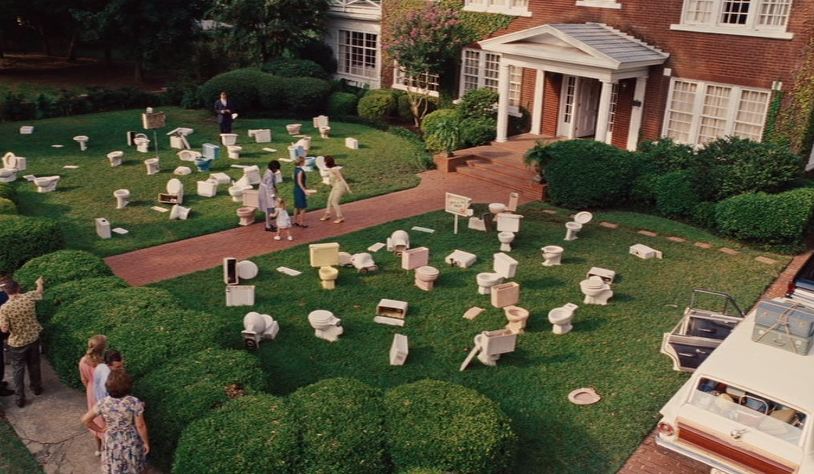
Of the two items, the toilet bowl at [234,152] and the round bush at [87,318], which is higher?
the round bush at [87,318]

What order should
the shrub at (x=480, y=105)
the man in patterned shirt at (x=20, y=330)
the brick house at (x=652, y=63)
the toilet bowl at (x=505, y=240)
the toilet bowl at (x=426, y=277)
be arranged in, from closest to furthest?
the man in patterned shirt at (x=20, y=330) → the toilet bowl at (x=426, y=277) → the toilet bowl at (x=505, y=240) → the brick house at (x=652, y=63) → the shrub at (x=480, y=105)

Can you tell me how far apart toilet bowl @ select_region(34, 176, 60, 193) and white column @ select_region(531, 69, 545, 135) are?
1513 centimetres

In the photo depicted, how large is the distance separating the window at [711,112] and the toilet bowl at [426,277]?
999 cm

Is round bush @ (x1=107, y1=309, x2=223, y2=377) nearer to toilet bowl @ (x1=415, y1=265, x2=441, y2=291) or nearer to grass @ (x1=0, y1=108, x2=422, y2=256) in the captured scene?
toilet bowl @ (x1=415, y1=265, x2=441, y2=291)

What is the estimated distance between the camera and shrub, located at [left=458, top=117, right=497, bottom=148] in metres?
23.2

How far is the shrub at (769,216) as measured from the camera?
50.0 ft

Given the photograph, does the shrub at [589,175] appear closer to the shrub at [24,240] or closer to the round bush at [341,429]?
the round bush at [341,429]

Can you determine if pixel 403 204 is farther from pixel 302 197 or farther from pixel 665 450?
pixel 665 450

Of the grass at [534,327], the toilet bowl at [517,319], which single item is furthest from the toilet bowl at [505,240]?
the toilet bowl at [517,319]

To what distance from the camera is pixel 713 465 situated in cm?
795

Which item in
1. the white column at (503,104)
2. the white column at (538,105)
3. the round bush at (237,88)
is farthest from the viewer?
the round bush at (237,88)

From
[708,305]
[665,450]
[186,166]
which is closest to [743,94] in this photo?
[708,305]

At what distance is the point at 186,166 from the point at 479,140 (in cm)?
934

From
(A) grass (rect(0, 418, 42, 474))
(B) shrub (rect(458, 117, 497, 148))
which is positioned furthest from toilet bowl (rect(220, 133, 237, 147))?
(A) grass (rect(0, 418, 42, 474))
